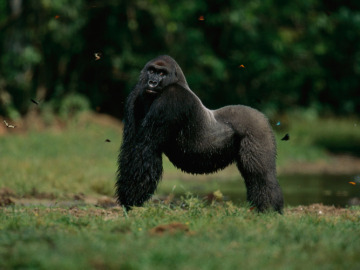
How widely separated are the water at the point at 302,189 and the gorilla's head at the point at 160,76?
2074mm

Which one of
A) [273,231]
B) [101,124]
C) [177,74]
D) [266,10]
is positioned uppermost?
[266,10]

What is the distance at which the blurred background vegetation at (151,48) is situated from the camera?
1670 cm

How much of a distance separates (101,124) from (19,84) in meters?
2.50

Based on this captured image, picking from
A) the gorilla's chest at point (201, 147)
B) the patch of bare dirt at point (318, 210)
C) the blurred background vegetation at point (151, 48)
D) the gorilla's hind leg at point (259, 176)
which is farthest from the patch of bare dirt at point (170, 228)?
the blurred background vegetation at point (151, 48)

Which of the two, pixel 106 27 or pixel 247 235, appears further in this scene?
pixel 106 27

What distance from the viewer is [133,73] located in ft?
60.0

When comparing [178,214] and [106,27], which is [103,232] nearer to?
[178,214]

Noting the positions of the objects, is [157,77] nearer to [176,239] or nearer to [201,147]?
[201,147]

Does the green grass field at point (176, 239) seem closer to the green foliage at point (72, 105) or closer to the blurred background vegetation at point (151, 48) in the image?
the green foliage at point (72, 105)

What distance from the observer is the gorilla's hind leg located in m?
6.45

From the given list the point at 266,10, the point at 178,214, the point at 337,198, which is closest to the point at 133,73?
the point at 266,10

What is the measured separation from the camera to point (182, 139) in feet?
21.0

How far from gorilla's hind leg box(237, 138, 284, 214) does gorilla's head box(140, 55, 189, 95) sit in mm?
968

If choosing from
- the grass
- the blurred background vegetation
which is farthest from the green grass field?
the blurred background vegetation
